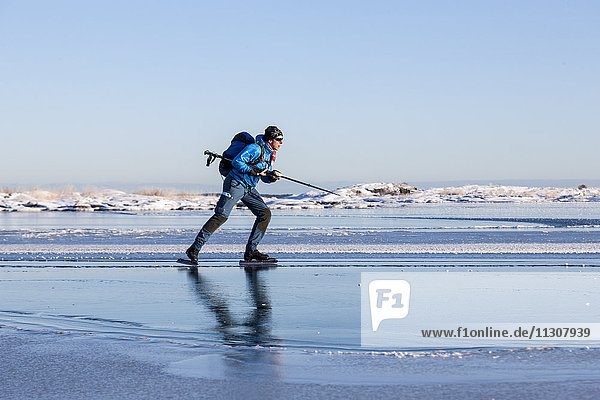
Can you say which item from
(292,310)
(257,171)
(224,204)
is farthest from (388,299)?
(224,204)

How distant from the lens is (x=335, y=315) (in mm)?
6680

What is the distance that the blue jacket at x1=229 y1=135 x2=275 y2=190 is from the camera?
11.7 meters

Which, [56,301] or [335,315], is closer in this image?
[335,315]

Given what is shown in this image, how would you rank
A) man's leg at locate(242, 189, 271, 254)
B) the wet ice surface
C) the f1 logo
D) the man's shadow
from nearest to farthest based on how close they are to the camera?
the wet ice surface, the man's shadow, the f1 logo, man's leg at locate(242, 189, 271, 254)

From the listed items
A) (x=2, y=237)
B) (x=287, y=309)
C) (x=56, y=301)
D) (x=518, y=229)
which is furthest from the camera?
(x=518, y=229)

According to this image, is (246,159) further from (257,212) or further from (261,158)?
(257,212)

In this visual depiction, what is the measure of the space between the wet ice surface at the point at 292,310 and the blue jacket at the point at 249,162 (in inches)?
48.9

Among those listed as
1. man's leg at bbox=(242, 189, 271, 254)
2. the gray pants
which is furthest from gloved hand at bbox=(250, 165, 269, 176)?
man's leg at bbox=(242, 189, 271, 254)

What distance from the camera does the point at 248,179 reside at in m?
11.9

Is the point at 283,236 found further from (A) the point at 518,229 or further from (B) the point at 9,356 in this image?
(B) the point at 9,356

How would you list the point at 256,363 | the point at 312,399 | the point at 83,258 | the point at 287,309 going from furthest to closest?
the point at 83,258 → the point at 287,309 → the point at 256,363 → the point at 312,399

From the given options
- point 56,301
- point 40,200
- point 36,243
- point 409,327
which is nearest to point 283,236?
point 36,243

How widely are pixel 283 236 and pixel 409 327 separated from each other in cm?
1216

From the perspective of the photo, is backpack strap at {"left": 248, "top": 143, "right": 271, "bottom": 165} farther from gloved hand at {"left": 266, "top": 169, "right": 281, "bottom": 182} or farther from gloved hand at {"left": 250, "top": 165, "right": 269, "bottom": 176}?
gloved hand at {"left": 266, "top": 169, "right": 281, "bottom": 182}
